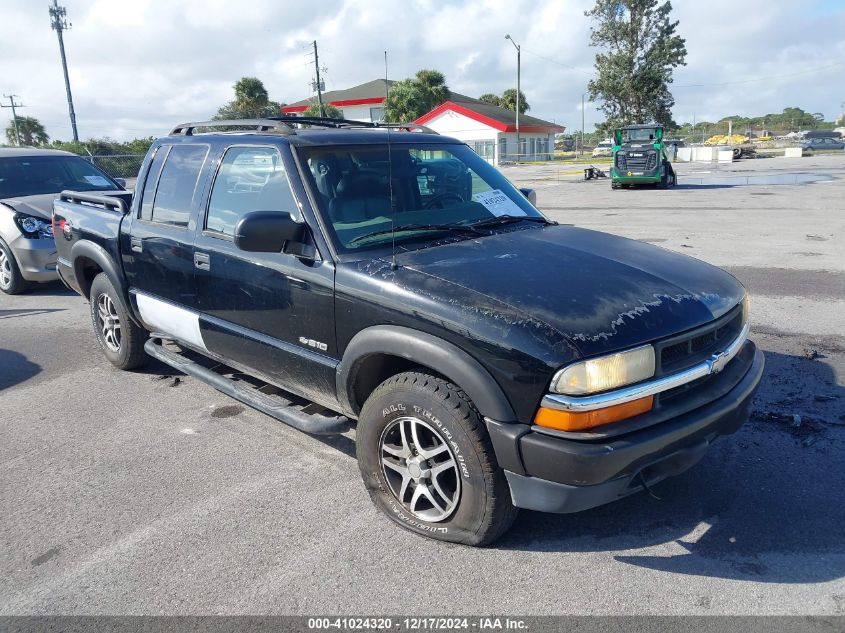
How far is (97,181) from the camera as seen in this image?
9.50 metres

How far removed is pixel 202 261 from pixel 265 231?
104cm

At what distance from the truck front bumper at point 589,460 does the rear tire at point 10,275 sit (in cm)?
799

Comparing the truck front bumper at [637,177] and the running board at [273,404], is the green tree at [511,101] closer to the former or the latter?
the truck front bumper at [637,177]

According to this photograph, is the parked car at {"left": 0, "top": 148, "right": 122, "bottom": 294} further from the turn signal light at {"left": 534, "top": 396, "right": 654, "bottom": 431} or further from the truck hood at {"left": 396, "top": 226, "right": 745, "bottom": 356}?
the turn signal light at {"left": 534, "top": 396, "right": 654, "bottom": 431}

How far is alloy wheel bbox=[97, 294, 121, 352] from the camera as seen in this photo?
551cm

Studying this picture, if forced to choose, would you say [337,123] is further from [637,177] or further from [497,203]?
[637,177]

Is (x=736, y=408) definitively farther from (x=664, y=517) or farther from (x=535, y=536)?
(x=535, y=536)

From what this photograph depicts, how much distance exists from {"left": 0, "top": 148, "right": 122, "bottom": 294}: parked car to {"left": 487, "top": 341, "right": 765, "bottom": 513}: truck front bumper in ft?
25.0

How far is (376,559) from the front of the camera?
9.86 ft

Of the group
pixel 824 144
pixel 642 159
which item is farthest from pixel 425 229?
→ pixel 824 144

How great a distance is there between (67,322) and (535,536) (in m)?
6.16

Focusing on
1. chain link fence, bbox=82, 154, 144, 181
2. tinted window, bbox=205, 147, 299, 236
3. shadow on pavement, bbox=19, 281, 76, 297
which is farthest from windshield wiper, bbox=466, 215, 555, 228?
chain link fence, bbox=82, 154, 144, 181

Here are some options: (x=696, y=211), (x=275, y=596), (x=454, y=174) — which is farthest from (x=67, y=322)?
(x=696, y=211)

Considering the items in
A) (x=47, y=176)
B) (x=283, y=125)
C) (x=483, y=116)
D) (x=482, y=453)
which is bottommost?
(x=482, y=453)
